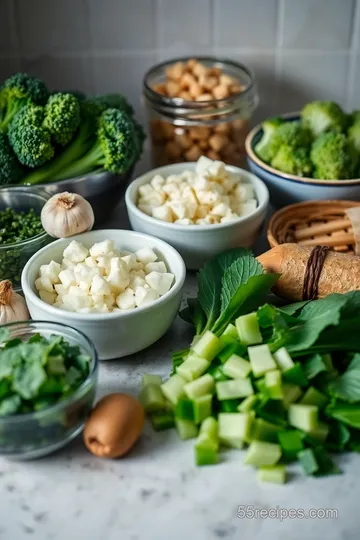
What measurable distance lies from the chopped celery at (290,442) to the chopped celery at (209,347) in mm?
162

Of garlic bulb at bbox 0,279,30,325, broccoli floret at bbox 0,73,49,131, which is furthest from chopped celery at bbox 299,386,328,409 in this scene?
broccoli floret at bbox 0,73,49,131

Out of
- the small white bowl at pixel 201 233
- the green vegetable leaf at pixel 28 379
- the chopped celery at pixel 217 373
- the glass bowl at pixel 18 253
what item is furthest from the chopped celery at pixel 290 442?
the glass bowl at pixel 18 253

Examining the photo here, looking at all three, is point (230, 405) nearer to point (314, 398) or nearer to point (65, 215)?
point (314, 398)

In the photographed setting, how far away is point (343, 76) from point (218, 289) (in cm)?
75

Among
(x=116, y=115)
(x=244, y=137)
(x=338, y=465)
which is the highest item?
(x=116, y=115)

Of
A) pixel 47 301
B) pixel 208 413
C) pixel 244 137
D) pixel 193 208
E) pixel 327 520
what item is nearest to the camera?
pixel 327 520

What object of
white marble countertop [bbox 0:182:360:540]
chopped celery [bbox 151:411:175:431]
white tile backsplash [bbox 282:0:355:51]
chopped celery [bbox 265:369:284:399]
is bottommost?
white marble countertop [bbox 0:182:360:540]

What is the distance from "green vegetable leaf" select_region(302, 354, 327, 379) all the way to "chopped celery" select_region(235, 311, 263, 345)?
3.1 inches

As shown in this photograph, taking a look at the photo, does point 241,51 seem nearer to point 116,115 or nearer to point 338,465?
point 116,115

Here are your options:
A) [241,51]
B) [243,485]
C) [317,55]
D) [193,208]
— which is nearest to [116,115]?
[193,208]

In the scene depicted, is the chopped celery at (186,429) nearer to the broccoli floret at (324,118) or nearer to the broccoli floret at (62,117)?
the broccoli floret at (62,117)

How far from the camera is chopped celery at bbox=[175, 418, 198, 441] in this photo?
106 cm

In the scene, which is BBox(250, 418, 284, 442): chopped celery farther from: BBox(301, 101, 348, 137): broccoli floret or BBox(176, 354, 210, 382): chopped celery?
BBox(301, 101, 348, 137): broccoli floret

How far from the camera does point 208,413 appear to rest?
1057 millimetres
